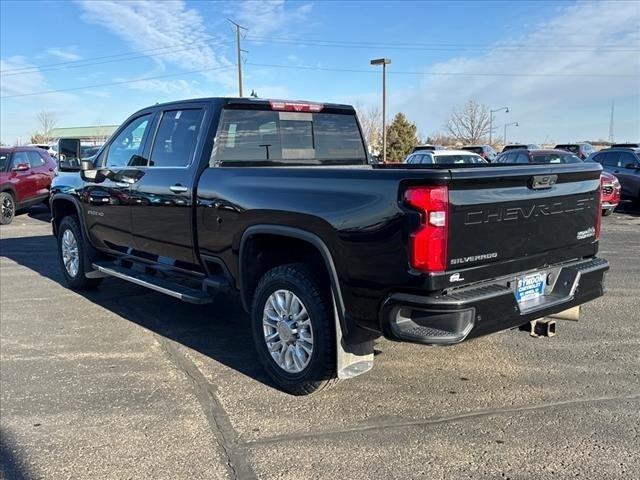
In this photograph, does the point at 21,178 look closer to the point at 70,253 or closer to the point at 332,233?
the point at 70,253

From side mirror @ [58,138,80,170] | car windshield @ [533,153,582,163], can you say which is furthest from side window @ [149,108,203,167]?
car windshield @ [533,153,582,163]

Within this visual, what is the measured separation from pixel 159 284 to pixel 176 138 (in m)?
1.31

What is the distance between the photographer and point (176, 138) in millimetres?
5191

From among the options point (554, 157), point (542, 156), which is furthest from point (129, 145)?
point (554, 157)

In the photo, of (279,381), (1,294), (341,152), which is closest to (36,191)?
(1,294)

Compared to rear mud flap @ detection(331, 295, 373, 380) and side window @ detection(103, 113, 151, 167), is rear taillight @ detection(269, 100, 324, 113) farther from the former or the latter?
rear mud flap @ detection(331, 295, 373, 380)

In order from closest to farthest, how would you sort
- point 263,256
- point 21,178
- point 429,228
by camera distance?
point 429,228, point 263,256, point 21,178

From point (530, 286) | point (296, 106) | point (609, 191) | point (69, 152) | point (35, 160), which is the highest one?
point (296, 106)

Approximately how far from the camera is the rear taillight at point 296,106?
5204 mm

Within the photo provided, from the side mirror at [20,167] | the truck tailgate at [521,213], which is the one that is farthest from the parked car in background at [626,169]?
the side mirror at [20,167]

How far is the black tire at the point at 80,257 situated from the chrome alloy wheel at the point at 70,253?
0.04 metres

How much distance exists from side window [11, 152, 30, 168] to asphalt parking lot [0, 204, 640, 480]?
9140 mm

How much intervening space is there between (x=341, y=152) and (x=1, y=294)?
4521 mm

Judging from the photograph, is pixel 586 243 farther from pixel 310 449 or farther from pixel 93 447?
pixel 93 447
